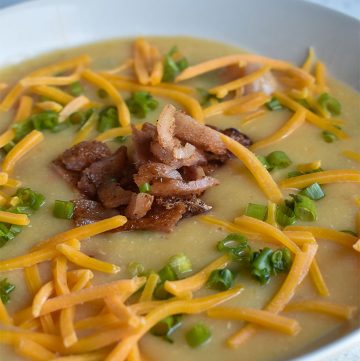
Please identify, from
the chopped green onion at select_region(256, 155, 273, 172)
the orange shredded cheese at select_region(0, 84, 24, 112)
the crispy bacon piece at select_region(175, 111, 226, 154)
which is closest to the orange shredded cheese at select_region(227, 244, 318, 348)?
the chopped green onion at select_region(256, 155, 273, 172)

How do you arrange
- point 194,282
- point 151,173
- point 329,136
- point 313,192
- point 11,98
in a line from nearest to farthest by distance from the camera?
1. point 194,282
2. point 151,173
3. point 313,192
4. point 329,136
5. point 11,98

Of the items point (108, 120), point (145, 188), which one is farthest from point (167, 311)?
point (108, 120)

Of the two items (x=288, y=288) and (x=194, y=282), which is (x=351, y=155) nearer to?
(x=288, y=288)

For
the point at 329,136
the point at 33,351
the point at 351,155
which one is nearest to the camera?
the point at 33,351

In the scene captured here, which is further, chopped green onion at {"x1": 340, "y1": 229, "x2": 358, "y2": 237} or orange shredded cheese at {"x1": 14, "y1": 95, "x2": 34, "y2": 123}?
orange shredded cheese at {"x1": 14, "y1": 95, "x2": 34, "y2": 123}

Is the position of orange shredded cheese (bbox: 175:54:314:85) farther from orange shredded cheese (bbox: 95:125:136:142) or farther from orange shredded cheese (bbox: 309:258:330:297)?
orange shredded cheese (bbox: 309:258:330:297)

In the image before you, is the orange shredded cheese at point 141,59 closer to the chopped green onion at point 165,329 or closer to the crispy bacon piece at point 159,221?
the crispy bacon piece at point 159,221
